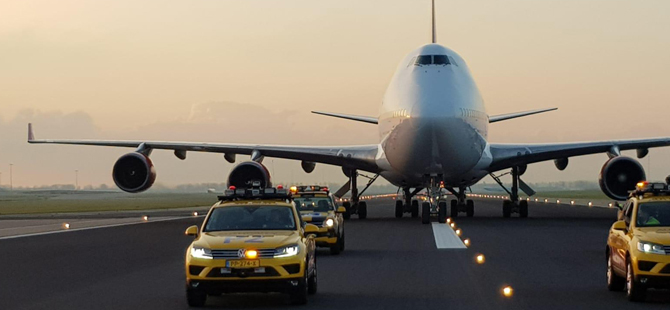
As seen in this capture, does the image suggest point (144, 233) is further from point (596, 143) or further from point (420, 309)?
point (420, 309)

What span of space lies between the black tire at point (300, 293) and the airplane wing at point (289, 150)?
26943mm

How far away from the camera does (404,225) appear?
38.5 m

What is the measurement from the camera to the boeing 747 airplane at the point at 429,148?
37.0 metres

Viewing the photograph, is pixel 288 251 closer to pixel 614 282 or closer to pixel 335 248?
Result: pixel 614 282

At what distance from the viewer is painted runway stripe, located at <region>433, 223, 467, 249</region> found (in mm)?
26561

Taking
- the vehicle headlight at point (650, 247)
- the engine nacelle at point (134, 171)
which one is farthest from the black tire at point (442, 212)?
the vehicle headlight at point (650, 247)

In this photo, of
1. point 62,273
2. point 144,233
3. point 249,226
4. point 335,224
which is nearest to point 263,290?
point 249,226

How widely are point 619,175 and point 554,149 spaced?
2456 mm

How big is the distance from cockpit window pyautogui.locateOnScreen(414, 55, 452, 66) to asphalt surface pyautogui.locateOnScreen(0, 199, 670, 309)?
7.86m

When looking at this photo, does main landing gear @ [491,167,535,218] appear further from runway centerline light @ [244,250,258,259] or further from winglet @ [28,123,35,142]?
runway centerline light @ [244,250,258,259]

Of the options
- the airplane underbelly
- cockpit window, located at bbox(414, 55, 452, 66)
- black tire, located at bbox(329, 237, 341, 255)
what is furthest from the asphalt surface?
cockpit window, located at bbox(414, 55, 452, 66)

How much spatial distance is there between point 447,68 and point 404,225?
5592 millimetres

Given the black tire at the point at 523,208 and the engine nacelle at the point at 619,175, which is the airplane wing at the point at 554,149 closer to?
the engine nacelle at the point at 619,175

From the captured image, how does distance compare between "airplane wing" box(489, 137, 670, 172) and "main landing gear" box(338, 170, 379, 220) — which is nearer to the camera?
"airplane wing" box(489, 137, 670, 172)
